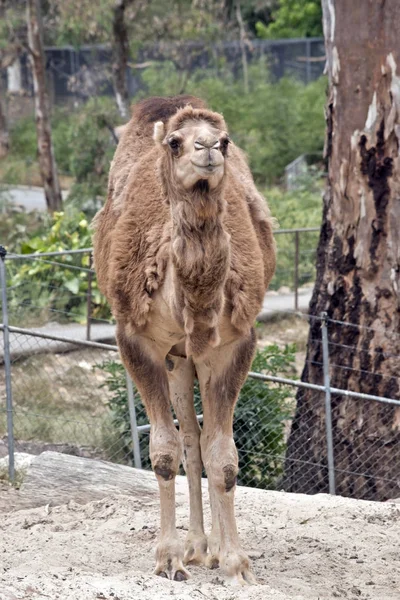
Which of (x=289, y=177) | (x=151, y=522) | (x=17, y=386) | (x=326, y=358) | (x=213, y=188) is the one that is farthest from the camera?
(x=289, y=177)

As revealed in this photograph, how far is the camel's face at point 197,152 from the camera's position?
179 inches

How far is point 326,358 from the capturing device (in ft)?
25.7

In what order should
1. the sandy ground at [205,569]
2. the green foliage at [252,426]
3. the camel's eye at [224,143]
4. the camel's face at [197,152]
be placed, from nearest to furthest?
the camel's face at [197,152] → the camel's eye at [224,143] → the sandy ground at [205,569] → the green foliage at [252,426]

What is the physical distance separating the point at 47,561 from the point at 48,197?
50.7 feet

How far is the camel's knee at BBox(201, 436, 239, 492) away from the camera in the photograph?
18.5ft

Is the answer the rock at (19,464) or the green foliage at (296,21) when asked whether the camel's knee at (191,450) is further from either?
the green foliage at (296,21)

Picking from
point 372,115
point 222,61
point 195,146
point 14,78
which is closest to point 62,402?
point 372,115

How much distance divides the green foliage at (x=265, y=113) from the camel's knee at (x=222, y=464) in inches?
815

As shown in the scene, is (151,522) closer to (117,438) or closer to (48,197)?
(117,438)

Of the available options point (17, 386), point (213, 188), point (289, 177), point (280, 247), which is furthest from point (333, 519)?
point (289, 177)

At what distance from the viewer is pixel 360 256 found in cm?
855

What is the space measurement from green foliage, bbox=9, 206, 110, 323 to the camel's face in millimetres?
8277

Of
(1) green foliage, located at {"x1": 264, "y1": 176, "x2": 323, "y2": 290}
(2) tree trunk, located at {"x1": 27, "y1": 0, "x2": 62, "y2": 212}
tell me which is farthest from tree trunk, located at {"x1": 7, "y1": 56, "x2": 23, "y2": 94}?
(2) tree trunk, located at {"x1": 27, "y1": 0, "x2": 62, "y2": 212}

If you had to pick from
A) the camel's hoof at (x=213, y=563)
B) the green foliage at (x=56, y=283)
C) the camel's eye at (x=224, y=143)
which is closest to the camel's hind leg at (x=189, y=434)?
the camel's hoof at (x=213, y=563)
